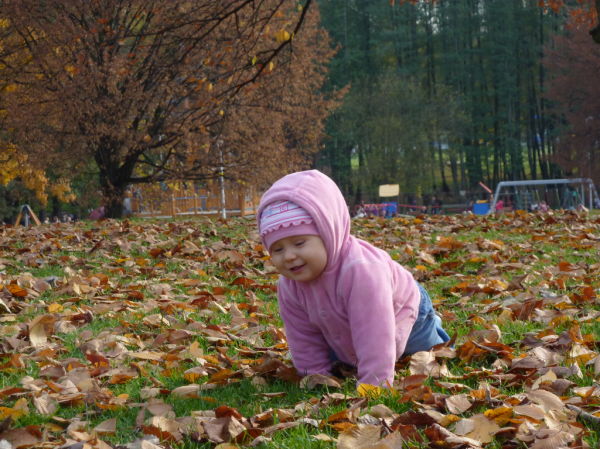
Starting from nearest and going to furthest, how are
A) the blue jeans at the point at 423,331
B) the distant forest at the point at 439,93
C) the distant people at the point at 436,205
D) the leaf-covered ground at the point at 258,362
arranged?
the leaf-covered ground at the point at 258,362 < the blue jeans at the point at 423,331 < the distant people at the point at 436,205 < the distant forest at the point at 439,93

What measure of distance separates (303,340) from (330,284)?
357 millimetres

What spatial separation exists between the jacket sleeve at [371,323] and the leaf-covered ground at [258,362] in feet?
0.37

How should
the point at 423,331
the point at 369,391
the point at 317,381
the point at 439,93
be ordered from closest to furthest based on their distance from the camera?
the point at 369,391 → the point at 317,381 → the point at 423,331 → the point at 439,93

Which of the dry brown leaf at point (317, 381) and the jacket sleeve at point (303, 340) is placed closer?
the dry brown leaf at point (317, 381)

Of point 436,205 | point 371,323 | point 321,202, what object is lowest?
point 436,205

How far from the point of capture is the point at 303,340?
3346 mm

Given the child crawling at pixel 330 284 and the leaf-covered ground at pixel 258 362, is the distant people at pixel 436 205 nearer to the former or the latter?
the leaf-covered ground at pixel 258 362

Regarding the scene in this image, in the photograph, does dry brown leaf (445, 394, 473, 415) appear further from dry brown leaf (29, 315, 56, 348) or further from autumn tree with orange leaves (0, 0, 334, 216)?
autumn tree with orange leaves (0, 0, 334, 216)

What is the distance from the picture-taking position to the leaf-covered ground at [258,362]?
244cm

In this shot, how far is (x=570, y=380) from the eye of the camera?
293cm

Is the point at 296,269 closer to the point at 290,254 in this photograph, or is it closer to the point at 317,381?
the point at 290,254

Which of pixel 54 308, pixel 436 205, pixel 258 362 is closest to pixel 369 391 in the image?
pixel 258 362

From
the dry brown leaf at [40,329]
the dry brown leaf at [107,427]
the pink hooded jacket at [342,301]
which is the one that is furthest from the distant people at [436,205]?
the dry brown leaf at [107,427]

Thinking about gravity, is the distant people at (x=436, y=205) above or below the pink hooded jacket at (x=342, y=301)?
below
